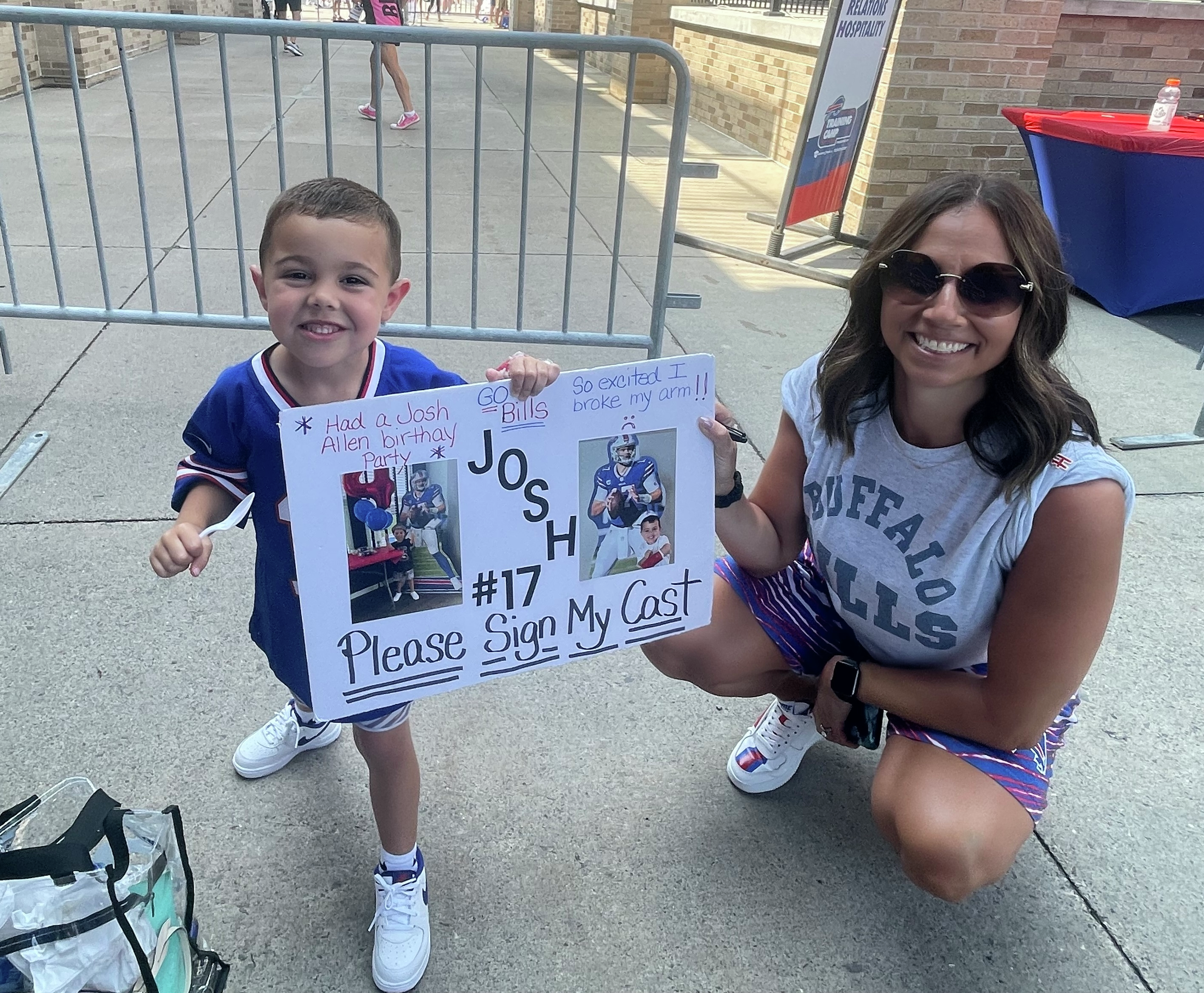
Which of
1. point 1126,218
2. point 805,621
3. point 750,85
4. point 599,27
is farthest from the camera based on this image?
point 599,27

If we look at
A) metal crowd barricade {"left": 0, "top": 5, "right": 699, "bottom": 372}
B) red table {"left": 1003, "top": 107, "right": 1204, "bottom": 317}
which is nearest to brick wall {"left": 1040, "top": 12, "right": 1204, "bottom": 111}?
red table {"left": 1003, "top": 107, "right": 1204, "bottom": 317}

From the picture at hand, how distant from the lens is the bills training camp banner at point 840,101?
553 cm

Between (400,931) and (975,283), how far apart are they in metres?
1.52

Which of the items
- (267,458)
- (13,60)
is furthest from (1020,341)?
(13,60)

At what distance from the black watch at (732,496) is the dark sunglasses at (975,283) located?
0.47 metres

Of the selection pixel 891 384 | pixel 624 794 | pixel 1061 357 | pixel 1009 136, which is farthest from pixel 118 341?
pixel 1009 136

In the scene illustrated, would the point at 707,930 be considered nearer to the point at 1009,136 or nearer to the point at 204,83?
the point at 1009,136

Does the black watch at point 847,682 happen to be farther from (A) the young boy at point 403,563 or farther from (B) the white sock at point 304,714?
(B) the white sock at point 304,714

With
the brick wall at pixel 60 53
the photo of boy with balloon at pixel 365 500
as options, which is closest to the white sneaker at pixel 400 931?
the photo of boy with balloon at pixel 365 500

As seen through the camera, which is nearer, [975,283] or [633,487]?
[975,283]

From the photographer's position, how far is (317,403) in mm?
1631

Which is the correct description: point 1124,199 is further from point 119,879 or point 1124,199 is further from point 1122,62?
point 119,879

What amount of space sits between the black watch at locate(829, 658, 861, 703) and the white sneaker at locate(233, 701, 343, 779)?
1105 mm

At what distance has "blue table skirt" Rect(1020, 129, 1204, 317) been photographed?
16.5ft
